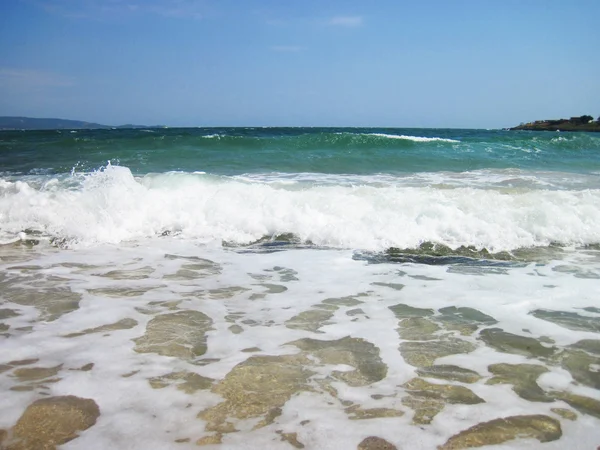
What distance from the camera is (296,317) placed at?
12.0ft

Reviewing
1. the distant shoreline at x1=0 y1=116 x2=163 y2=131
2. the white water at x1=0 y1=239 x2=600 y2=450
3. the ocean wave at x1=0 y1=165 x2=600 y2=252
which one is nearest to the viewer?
the white water at x1=0 y1=239 x2=600 y2=450

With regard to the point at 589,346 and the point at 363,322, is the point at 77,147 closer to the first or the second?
the point at 363,322

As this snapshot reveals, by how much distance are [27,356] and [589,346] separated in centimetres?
372

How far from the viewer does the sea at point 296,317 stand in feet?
7.29

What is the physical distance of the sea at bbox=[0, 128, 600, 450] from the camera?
7.29 ft

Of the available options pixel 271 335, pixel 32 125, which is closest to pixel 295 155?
pixel 271 335

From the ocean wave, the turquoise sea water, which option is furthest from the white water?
the turquoise sea water

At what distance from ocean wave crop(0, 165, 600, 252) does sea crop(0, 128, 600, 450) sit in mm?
33

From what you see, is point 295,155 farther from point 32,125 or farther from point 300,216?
point 32,125

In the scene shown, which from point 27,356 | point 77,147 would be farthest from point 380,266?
point 77,147

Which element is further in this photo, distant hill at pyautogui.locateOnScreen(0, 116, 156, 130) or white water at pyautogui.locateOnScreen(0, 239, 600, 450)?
distant hill at pyautogui.locateOnScreen(0, 116, 156, 130)

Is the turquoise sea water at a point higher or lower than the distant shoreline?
lower

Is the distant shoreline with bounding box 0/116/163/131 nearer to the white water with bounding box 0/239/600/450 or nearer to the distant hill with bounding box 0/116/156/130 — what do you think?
the distant hill with bounding box 0/116/156/130

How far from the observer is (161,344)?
308cm
